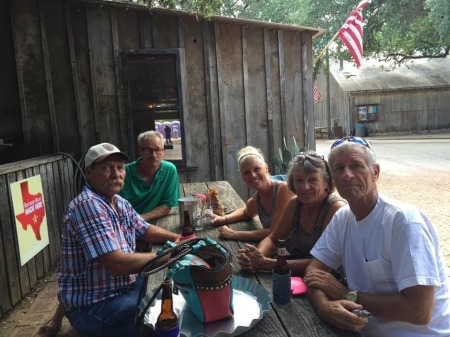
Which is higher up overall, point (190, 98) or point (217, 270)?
point (190, 98)

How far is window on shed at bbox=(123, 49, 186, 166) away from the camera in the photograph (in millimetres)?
5418

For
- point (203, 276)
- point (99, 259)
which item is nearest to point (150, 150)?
point (99, 259)

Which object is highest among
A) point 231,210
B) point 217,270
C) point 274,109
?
point 274,109

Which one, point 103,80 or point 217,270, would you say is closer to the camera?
point 217,270

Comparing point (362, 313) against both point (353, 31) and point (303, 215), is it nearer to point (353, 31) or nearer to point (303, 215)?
point (303, 215)

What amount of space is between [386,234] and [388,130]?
2637 cm

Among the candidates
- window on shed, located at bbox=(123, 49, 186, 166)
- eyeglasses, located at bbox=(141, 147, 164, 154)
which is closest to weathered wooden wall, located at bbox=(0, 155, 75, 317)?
window on shed, located at bbox=(123, 49, 186, 166)

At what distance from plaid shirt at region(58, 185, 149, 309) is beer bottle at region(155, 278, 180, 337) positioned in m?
0.72

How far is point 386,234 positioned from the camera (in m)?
1.73

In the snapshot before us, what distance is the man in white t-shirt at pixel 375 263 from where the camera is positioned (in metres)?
1.59

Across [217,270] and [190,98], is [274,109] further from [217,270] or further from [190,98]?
[217,270]

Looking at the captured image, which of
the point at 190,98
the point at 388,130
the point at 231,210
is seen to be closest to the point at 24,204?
the point at 231,210

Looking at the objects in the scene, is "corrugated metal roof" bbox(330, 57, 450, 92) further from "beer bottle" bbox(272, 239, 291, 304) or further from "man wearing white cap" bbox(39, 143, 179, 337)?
"beer bottle" bbox(272, 239, 291, 304)

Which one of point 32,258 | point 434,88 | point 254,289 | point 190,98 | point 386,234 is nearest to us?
point 386,234
